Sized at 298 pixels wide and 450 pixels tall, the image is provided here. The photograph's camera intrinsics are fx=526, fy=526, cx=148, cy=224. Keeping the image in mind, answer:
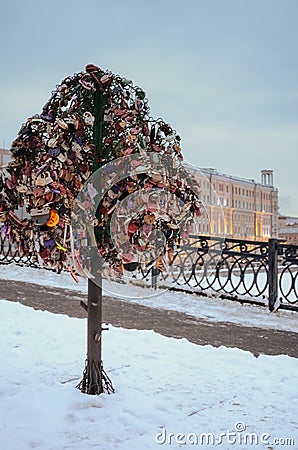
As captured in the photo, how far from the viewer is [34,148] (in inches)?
145

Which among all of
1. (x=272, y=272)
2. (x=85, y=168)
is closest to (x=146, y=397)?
(x=85, y=168)

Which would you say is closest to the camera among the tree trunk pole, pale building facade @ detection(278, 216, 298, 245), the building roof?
the tree trunk pole

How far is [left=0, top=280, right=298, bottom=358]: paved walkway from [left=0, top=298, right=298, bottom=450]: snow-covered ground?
23.2 inches

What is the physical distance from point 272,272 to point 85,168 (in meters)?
4.82

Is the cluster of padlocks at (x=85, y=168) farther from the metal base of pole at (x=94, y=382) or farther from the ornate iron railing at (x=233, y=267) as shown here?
the ornate iron railing at (x=233, y=267)

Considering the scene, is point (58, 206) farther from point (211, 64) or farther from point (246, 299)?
point (211, 64)

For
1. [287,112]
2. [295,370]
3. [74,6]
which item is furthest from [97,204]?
[287,112]

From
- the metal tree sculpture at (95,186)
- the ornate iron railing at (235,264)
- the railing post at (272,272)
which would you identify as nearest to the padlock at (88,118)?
the metal tree sculpture at (95,186)

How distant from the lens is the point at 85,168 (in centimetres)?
365

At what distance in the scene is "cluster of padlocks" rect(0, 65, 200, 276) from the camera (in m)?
3.40

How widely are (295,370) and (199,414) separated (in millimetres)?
1364

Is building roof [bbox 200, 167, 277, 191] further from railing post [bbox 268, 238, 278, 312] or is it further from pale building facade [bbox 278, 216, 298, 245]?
railing post [bbox 268, 238, 278, 312]

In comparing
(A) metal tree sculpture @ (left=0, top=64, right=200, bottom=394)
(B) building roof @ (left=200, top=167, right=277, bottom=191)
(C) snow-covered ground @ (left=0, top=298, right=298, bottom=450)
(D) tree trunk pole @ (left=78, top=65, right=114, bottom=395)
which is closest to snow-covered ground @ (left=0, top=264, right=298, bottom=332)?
(C) snow-covered ground @ (left=0, top=298, right=298, bottom=450)

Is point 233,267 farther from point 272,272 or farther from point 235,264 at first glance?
point 272,272
